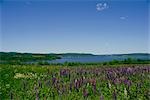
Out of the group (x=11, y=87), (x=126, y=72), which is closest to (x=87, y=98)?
(x=11, y=87)

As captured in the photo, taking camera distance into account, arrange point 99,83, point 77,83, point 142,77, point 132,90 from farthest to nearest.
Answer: point 142,77 < point 99,83 < point 77,83 < point 132,90

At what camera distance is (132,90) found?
10.6 metres

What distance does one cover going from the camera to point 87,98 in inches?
388

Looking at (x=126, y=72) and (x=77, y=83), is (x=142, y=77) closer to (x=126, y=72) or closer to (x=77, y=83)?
(x=126, y=72)

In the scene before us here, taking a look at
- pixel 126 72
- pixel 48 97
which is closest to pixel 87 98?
pixel 48 97

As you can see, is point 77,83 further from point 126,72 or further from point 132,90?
point 126,72

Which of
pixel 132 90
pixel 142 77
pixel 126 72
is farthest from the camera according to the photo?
pixel 126 72

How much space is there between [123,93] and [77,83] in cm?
183

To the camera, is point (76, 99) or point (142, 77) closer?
point (76, 99)

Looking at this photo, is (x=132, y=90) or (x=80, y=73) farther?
(x=80, y=73)

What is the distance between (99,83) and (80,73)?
3441mm

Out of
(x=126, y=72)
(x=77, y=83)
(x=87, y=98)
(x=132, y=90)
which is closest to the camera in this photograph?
(x=87, y=98)

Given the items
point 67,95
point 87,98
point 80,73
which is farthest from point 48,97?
point 80,73

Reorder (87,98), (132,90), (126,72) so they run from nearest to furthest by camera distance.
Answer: (87,98)
(132,90)
(126,72)
